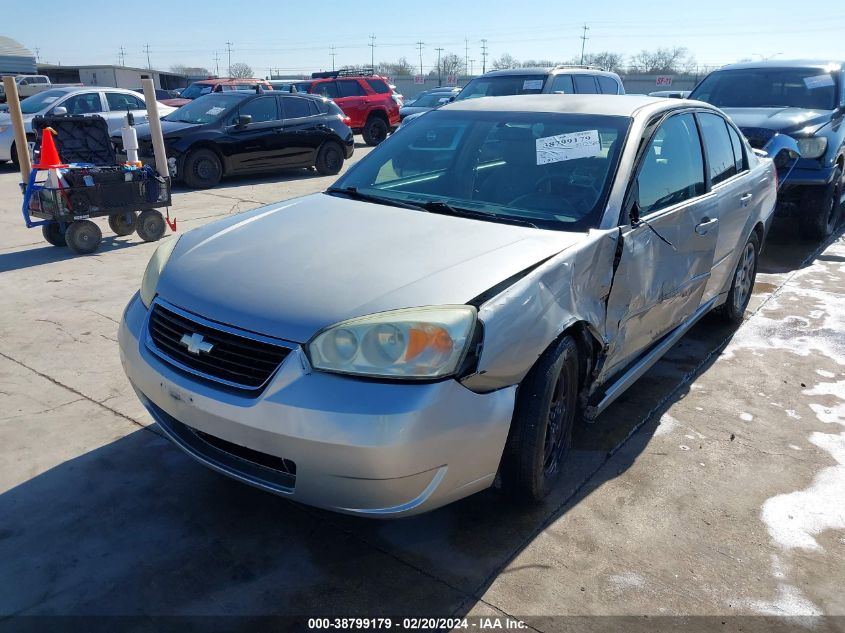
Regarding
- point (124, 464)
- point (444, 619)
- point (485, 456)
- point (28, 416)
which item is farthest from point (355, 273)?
Answer: point (28, 416)

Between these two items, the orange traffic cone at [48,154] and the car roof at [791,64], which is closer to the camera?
the orange traffic cone at [48,154]

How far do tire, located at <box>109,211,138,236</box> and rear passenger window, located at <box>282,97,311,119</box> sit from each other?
17.6 feet

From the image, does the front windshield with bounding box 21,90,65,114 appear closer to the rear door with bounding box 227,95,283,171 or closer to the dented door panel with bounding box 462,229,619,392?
the rear door with bounding box 227,95,283,171

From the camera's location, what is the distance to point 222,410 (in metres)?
2.41

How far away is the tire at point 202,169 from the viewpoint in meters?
11.0

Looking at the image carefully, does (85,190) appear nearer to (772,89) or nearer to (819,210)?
(819,210)

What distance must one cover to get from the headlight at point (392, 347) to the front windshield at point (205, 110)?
999 centimetres

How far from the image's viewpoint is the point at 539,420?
266 centimetres

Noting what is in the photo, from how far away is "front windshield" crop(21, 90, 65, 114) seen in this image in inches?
507

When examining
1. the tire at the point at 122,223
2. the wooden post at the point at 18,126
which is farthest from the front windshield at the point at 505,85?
the wooden post at the point at 18,126

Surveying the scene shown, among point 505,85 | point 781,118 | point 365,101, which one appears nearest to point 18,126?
point 505,85

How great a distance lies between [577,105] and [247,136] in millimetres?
8926

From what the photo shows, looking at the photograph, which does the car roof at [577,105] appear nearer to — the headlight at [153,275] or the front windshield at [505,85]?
the headlight at [153,275]

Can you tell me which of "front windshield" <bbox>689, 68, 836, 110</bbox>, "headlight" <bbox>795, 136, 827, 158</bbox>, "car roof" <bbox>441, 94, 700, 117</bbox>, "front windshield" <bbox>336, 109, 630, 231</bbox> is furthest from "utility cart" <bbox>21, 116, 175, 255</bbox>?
"headlight" <bbox>795, 136, 827, 158</bbox>
